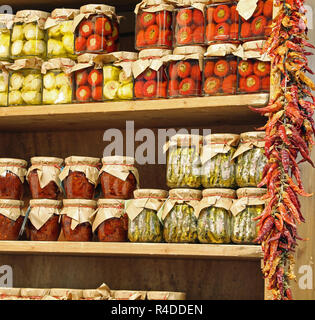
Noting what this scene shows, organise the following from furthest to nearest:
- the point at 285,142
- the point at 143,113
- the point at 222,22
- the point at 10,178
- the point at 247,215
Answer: the point at 10,178, the point at 143,113, the point at 222,22, the point at 247,215, the point at 285,142

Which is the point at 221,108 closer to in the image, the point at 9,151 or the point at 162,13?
the point at 162,13

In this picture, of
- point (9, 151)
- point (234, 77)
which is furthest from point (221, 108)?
point (9, 151)

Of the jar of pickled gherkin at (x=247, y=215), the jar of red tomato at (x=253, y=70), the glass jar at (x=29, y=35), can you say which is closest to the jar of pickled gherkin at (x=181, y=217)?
the jar of pickled gherkin at (x=247, y=215)

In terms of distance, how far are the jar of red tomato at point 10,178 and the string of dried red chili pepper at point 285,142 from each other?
2.87 feet

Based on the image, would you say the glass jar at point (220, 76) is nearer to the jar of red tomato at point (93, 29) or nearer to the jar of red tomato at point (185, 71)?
the jar of red tomato at point (185, 71)

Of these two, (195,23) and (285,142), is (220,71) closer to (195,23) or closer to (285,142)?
(195,23)

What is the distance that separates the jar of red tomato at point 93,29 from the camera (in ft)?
7.90

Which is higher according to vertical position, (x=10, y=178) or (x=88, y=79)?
(x=88, y=79)

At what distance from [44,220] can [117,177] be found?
282 millimetres

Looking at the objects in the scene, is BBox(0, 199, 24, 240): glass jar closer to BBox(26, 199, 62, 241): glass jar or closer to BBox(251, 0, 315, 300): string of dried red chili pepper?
BBox(26, 199, 62, 241): glass jar

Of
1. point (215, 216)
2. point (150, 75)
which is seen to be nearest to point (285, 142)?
point (215, 216)

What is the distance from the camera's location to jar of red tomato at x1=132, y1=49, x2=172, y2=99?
7.50 feet

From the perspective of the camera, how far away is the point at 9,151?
113 inches

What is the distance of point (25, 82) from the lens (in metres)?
2.48
